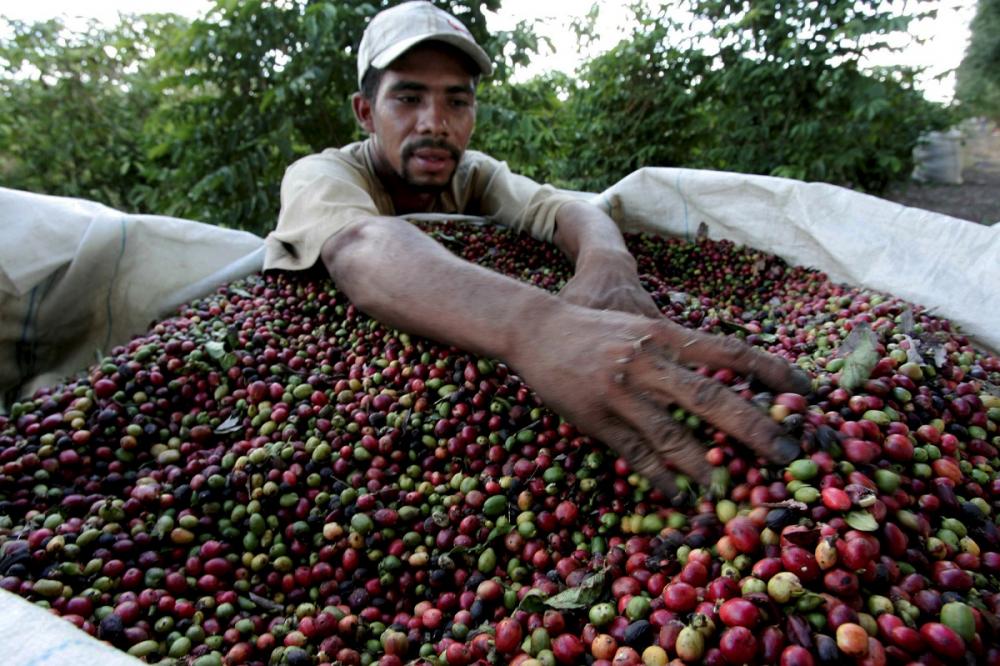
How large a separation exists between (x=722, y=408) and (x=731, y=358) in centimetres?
21

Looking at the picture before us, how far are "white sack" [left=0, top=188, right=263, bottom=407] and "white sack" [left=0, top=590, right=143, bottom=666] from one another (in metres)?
2.06

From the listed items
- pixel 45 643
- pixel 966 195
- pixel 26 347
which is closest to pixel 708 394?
pixel 45 643

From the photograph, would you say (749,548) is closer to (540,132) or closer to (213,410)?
(213,410)

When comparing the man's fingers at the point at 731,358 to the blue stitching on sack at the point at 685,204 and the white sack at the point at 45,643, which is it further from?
the blue stitching on sack at the point at 685,204

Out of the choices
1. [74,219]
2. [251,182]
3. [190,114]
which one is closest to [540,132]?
[251,182]

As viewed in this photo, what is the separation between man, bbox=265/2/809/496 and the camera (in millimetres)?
1466

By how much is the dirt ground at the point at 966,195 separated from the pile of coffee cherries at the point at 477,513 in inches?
224

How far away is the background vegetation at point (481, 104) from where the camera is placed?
5.00 m

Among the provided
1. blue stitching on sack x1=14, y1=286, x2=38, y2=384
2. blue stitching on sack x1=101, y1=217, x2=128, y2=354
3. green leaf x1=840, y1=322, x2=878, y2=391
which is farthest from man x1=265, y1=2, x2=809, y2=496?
blue stitching on sack x1=14, y1=286, x2=38, y2=384

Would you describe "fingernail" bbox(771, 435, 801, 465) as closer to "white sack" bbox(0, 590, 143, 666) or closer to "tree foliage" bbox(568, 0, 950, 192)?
"white sack" bbox(0, 590, 143, 666)

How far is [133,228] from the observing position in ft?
9.98

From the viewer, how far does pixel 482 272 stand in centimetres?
196

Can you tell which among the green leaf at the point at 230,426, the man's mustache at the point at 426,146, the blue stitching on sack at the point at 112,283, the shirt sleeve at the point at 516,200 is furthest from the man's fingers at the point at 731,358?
the blue stitching on sack at the point at 112,283

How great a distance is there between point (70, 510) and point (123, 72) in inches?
272
